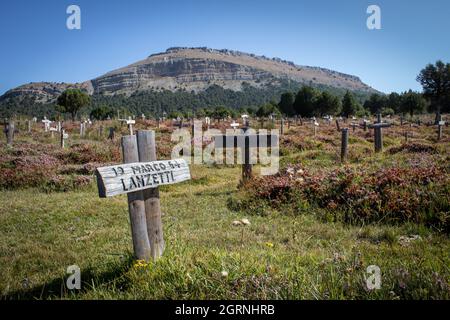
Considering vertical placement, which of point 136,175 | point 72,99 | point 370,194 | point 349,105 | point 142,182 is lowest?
point 370,194

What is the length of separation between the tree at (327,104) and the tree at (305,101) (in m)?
1.89

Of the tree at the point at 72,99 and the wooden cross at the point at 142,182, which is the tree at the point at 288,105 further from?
the wooden cross at the point at 142,182

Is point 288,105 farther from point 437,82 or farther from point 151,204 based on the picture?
point 151,204

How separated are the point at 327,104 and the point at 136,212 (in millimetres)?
78775

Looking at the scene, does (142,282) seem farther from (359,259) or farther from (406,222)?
(406,222)

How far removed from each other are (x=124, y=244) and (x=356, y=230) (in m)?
4.82

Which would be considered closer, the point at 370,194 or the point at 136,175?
the point at 136,175

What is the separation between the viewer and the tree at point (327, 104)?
253 feet

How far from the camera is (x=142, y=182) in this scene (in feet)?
13.9

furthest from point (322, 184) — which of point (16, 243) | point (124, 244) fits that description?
point (16, 243)

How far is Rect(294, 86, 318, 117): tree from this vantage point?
81.4 metres

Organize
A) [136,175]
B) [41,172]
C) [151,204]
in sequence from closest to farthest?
[136,175], [151,204], [41,172]

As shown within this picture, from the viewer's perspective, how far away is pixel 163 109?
165500 millimetres

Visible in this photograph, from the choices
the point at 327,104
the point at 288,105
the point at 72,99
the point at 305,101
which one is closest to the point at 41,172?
the point at 72,99
